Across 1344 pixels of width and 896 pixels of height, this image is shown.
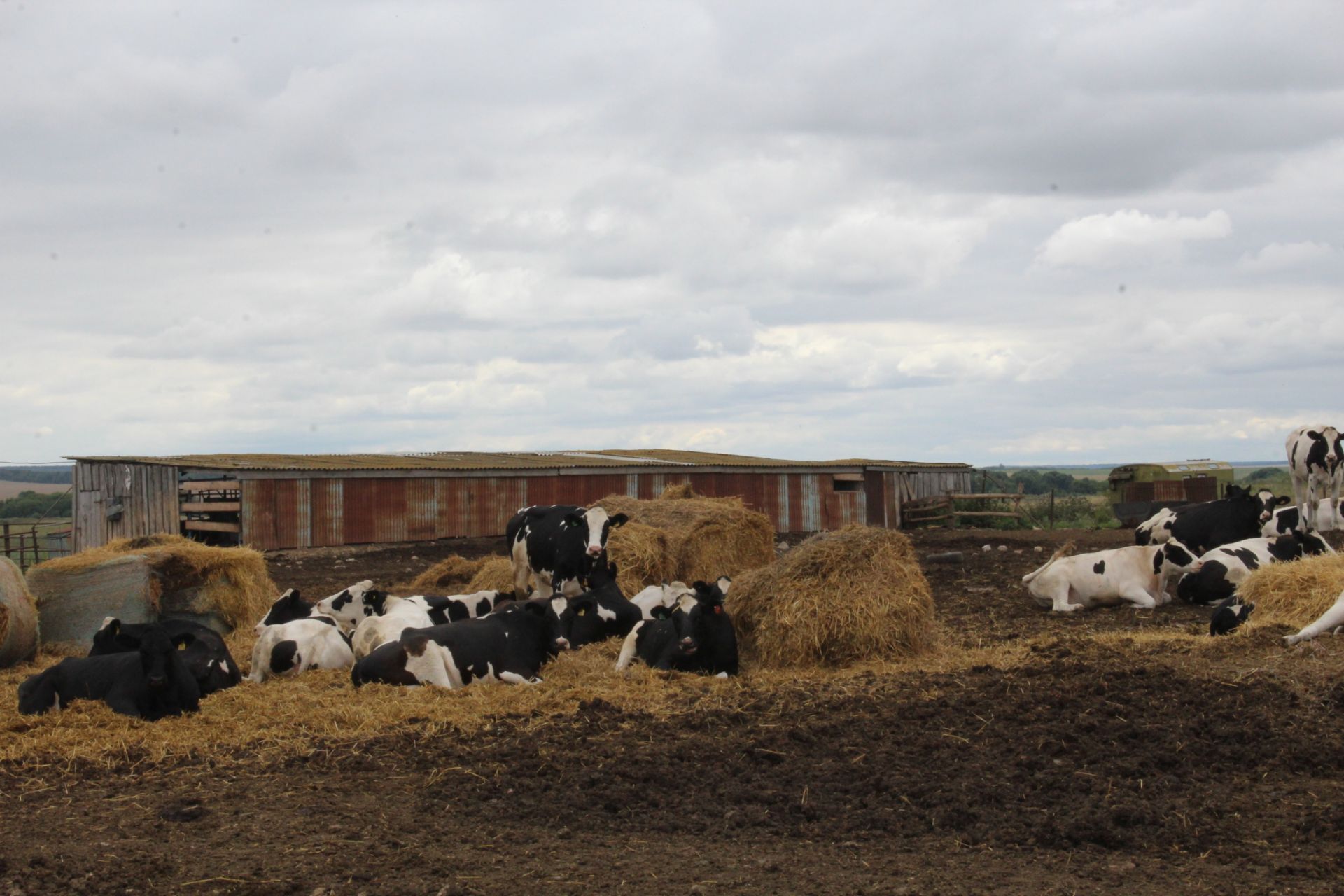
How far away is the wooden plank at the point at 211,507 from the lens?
3087 cm

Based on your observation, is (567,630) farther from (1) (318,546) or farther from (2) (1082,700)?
(1) (318,546)

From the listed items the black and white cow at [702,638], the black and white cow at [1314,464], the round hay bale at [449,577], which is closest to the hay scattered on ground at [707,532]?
the round hay bale at [449,577]

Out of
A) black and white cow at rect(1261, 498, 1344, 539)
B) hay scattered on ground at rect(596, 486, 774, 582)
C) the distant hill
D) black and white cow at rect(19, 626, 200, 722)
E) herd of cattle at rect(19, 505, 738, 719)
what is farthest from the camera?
the distant hill

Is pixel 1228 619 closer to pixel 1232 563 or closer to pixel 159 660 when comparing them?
pixel 1232 563

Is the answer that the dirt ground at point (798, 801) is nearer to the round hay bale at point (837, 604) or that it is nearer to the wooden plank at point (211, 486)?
the round hay bale at point (837, 604)

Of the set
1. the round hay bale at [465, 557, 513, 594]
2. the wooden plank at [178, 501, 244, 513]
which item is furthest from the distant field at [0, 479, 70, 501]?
the round hay bale at [465, 557, 513, 594]

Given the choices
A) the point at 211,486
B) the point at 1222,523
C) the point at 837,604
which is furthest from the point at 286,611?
the point at 211,486

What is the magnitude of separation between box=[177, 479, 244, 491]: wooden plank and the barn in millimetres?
34

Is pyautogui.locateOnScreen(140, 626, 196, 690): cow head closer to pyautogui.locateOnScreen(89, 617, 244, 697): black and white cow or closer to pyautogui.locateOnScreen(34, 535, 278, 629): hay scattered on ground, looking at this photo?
pyautogui.locateOnScreen(89, 617, 244, 697): black and white cow

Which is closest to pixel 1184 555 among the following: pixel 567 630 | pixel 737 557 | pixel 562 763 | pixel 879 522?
pixel 737 557

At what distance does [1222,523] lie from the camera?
715 inches

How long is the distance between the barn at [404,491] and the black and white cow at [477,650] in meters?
16.8

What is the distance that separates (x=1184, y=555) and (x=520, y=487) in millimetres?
22929

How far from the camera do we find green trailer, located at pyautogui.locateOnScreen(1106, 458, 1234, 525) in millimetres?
31953
